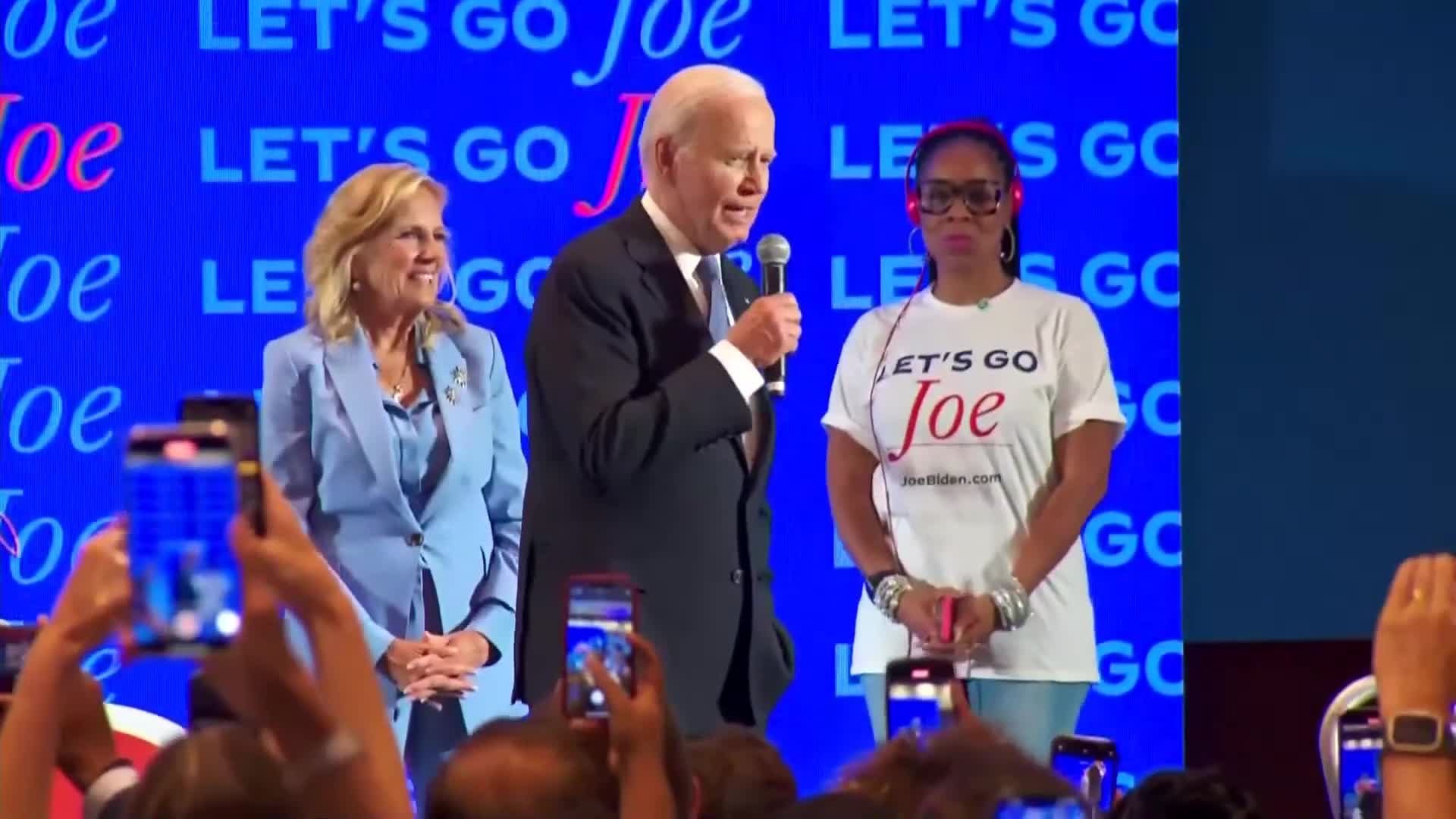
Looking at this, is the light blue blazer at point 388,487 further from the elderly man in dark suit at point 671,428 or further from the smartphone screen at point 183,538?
the smartphone screen at point 183,538

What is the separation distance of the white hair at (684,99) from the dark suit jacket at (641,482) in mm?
174

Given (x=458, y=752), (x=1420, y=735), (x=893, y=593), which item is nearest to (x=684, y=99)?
(x=893, y=593)

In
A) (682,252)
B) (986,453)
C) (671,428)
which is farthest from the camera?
(986,453)

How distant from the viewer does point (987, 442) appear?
414 centimetres

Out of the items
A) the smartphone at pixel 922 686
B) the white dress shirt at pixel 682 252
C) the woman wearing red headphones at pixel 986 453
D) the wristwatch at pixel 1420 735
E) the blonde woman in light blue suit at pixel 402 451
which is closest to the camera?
the wristwatch at pixel 1420 735

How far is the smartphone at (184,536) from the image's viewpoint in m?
1.42

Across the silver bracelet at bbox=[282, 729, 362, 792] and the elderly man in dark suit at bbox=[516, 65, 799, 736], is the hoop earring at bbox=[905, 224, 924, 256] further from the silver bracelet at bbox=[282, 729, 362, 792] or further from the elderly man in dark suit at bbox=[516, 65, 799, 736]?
the silver bracelet at bbox=[282, 729, 362, 792]

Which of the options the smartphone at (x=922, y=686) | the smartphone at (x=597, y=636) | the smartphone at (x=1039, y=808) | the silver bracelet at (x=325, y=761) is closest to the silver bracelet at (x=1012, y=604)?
the smartphone at (x=922, y=686)

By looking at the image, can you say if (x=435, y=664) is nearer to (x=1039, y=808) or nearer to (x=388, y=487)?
(x=388, y=487)

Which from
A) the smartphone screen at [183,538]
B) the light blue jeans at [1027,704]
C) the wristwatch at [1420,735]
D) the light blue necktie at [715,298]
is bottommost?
the light blue jeans at [1027,704]

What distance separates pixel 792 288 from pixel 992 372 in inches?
46.9

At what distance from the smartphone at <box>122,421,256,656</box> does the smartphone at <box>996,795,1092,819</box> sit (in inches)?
27.7

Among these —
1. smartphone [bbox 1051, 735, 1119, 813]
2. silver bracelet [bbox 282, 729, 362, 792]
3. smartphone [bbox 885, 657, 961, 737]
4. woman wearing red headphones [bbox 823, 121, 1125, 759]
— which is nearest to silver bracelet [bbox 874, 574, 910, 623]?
woman wearing red headphones [bbox 823, 121, 1125, 759]

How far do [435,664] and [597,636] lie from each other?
234 cm
